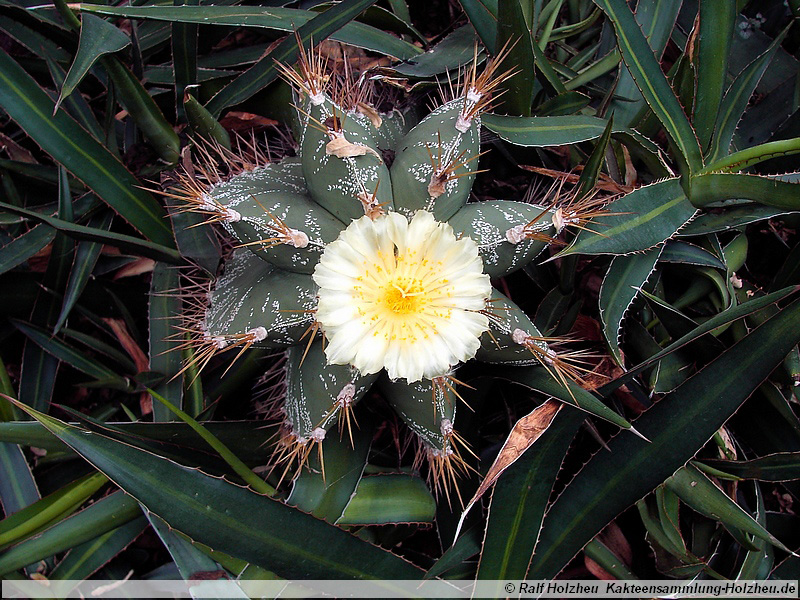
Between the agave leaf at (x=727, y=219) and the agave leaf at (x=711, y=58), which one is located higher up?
the agave leaf at (x=711, y=58)

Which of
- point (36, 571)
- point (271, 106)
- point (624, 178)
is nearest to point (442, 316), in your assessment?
point (624, 178)

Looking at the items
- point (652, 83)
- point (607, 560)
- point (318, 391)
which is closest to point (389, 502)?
point (318, 391)

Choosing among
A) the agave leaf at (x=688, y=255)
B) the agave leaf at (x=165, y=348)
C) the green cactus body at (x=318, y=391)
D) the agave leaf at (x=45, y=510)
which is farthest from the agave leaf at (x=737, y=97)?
the agave leaf at (x=45, y=510)

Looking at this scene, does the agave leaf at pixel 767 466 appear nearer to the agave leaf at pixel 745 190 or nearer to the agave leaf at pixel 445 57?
the agave leaf at pixel 745 190

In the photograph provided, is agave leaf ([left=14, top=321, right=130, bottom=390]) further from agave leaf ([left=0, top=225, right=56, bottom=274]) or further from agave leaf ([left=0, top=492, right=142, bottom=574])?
agave leaf ([left=0, top=492, right=142, bottom=574])

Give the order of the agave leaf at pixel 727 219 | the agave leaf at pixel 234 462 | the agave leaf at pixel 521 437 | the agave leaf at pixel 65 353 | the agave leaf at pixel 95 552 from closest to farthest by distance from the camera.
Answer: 1. the agave leaf at pixel 521 437
2. the agave leaf at pixel 234 462
3. the agave leaf at pixel 727 219
4. the agave leaf at pixel 95 552
5. the agave leaf at pixel 65 353

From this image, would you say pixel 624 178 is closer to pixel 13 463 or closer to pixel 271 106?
pixel 271 106

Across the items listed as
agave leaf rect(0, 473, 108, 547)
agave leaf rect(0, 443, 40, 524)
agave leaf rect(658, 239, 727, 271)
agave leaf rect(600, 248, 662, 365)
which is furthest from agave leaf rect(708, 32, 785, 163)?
agave leaf rect(0, 443, 40, 524)
